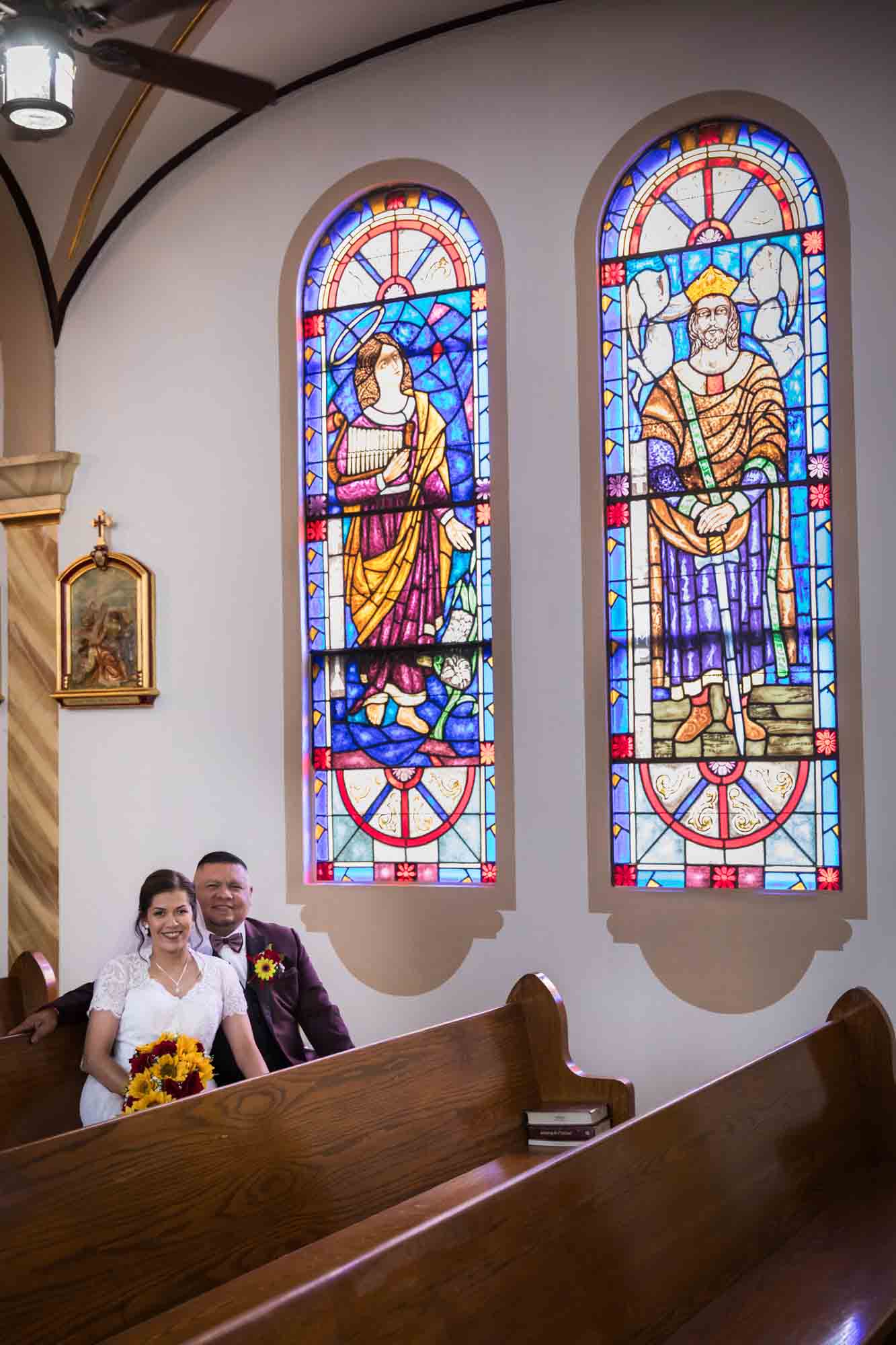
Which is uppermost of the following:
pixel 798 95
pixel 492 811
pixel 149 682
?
pixel 798 95

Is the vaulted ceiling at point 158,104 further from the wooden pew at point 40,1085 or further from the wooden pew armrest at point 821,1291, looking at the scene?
the wooden pew armrest at point 821,1291

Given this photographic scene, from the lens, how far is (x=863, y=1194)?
3.24 m

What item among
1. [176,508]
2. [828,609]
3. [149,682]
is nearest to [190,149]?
[176,508]

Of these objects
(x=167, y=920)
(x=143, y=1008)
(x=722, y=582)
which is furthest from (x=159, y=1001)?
(x=722, y=582)

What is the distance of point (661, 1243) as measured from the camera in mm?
2475

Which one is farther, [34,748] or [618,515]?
[34,748]

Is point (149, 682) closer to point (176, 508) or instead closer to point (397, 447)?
point (176, 508)

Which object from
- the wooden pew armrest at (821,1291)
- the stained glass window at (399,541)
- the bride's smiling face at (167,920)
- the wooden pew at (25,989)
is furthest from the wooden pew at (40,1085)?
the stained glass window at (399,541)

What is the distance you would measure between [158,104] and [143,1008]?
4008mm

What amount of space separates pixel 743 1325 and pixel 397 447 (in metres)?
4.06

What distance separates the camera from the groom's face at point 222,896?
14.4 feet

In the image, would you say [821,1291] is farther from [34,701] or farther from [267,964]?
[34,701]

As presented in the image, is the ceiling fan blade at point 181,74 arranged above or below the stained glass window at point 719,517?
above

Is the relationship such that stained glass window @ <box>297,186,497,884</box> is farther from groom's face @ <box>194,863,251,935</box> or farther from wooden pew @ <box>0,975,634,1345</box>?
wooden pew @ <box>0,975,634,1345</box>
